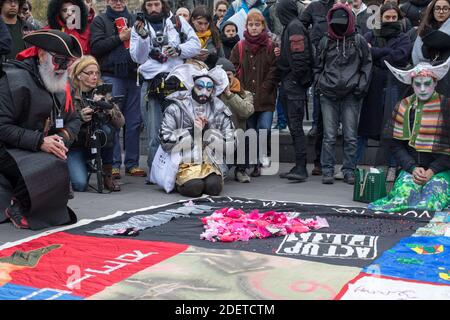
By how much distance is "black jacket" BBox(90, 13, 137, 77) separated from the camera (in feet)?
24.3

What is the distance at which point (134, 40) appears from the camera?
7.12m

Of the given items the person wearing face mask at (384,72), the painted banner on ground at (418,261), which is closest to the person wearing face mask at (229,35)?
the person wearing face mask at (384,72)

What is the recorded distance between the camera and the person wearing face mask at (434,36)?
6.56 metres

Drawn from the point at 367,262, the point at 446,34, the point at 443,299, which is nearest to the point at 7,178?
the point at 367,262

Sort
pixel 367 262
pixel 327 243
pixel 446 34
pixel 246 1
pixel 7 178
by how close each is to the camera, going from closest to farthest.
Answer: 1. pixel 367 262
2. pixel 327 243
3. pixel 7 178
4. pixel 446 34
5. pixel 246 1

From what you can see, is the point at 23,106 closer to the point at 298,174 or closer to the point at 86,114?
the point at 86,114

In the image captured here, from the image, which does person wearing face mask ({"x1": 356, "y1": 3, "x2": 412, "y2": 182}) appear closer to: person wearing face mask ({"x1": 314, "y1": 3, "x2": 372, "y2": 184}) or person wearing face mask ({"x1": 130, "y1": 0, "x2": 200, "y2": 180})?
person wearing face mask ({"x1": 314, "y1": 3, "x2": 372, "y2": 184})

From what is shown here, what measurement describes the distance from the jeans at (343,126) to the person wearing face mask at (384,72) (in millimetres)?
312

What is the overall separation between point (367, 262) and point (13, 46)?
4.41 meters

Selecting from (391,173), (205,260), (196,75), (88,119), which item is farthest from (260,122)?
(205,260)

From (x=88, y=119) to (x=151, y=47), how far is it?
3.66 ft

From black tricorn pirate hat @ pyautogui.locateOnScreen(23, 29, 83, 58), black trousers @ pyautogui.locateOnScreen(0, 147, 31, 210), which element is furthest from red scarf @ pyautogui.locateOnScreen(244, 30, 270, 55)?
black trousers @ pyautogui.locateOnScreen(0, 147, 31, 210)

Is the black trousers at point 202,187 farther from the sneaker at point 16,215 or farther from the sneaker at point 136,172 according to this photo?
the sneaker at point 16,215
